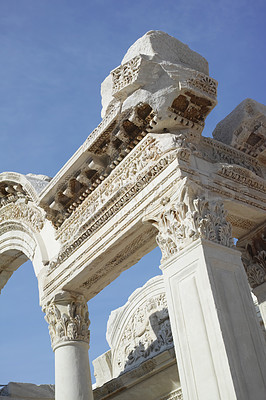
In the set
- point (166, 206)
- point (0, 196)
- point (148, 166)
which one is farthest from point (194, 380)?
point (0, 196)

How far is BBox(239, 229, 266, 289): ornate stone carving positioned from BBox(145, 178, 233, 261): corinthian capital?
1233 millimetres

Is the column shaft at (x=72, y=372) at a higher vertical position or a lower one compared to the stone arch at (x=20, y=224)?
lower

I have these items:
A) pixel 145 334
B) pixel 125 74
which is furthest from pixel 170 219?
pixel 145 334

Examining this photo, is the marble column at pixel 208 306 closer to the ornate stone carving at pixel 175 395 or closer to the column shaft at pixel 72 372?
the column shaft at pixel 72 372

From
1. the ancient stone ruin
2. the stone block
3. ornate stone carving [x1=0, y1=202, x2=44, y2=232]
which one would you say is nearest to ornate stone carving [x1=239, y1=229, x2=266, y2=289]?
the ancient stone ruin

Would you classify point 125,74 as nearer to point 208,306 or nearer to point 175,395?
point 208,306

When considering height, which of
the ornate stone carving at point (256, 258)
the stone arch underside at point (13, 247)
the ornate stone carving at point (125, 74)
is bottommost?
the ornate stone carving at point (256, 258)

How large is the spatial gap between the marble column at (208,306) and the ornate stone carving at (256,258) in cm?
124

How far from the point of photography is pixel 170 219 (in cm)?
470

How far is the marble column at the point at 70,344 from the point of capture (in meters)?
5.78

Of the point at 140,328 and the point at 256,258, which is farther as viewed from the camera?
the point at 140,328

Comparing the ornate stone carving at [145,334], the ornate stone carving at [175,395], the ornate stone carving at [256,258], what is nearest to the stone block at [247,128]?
the ornate stone carving at [256,258]

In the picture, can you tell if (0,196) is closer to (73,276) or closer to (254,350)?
(73,276)

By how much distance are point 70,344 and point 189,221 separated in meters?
2.58
